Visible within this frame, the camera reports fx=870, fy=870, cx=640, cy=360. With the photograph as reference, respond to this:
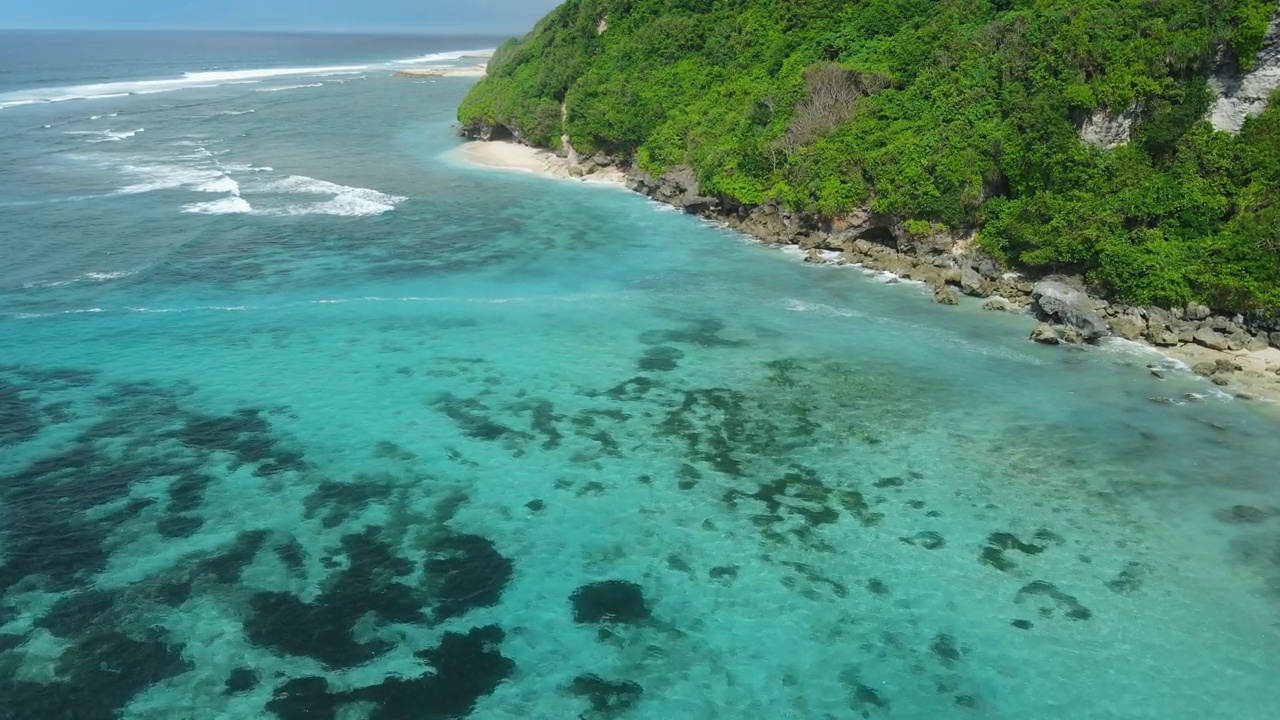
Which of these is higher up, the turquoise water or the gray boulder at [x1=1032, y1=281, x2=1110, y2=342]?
the gray boulder at [x1=1032, y1=281, x2=1110, y2=342]

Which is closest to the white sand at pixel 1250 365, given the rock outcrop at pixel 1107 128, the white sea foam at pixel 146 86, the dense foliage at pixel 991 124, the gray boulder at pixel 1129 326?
the gray boulder at pixel 1129 326

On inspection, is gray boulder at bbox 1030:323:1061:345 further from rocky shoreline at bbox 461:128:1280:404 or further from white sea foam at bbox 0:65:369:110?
white sea foam at bbox 0:65:369:110

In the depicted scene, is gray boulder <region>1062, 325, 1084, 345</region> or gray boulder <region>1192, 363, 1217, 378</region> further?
gray boulder <region>1062, 325, 1084, 345</region>

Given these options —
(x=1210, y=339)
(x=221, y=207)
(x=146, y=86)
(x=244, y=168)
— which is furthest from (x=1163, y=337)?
(x=146, y=86)

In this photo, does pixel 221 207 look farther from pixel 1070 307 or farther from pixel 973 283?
pixel 1070 307

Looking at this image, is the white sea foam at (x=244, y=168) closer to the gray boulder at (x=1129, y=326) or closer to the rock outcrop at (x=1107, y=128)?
the rock outcrop at (x=1107, y=128)

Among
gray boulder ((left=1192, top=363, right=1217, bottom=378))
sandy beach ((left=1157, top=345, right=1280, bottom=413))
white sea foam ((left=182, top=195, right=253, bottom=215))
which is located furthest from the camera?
white sea foam ((left=182, top=195, right=253, bottom=215))

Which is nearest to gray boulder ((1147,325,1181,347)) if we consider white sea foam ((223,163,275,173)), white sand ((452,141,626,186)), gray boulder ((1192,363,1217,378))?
gray boulder ((1192,363,1217,378))
